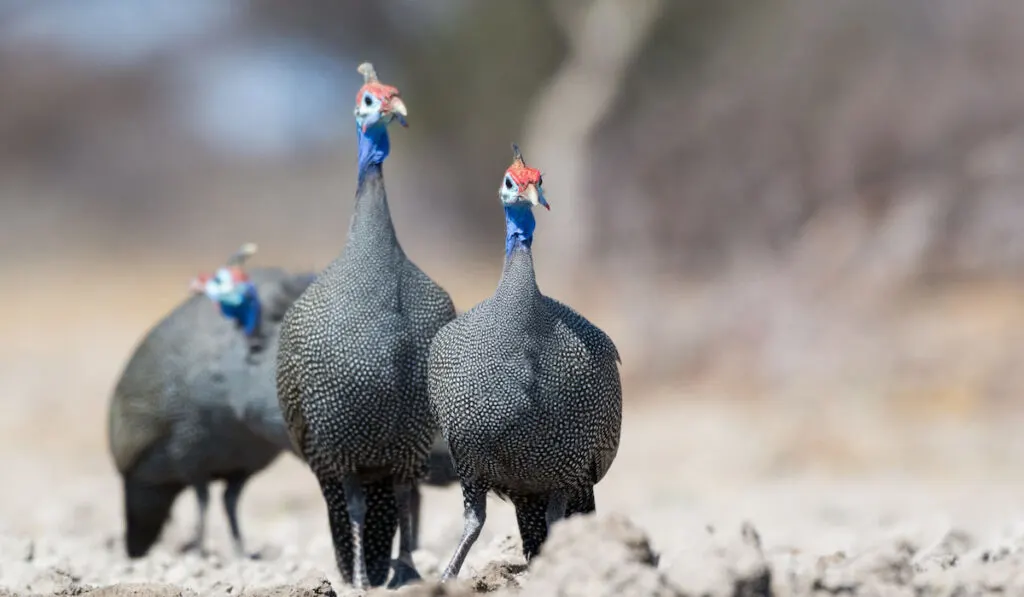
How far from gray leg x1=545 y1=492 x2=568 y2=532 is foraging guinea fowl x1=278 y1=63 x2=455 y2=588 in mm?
762

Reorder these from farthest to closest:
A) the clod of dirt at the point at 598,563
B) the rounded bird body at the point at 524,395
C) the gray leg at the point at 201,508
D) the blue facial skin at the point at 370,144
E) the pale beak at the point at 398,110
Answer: the gray leg at the point at 201,508, the blue facial skin at the point at 370,144, the pale beak at the point at 398,110, the rounded bird body at the point at 524,395, the clod of dirt at the point at 598,563

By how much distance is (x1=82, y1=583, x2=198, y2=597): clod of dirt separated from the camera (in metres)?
5.07

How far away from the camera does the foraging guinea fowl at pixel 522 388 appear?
17.0 ft

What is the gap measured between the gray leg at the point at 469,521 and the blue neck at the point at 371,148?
145 cm

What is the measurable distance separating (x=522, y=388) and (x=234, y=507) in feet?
11.6

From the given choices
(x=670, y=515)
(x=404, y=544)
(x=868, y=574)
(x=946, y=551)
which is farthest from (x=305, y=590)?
(x=670, y=515)

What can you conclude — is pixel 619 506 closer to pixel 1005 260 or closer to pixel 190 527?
pixel 190 527

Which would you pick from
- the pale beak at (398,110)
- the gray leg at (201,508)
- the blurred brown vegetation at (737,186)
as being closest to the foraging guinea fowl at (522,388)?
the pale beak at (398,110)

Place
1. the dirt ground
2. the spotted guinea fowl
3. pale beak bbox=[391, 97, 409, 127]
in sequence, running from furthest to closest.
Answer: the spotted guinea fowl → pale beak bbox=[391, 97, 409, 127] → the dirt ground

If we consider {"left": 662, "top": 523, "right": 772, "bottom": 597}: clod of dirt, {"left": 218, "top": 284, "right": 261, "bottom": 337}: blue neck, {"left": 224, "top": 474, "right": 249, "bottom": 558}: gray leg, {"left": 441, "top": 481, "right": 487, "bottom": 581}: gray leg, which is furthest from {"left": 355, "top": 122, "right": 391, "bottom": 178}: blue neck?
{"left": 224, "top": 474, "right": 249, "bottom": 558}: gray leg

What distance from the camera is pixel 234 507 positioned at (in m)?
Answer: 8.27

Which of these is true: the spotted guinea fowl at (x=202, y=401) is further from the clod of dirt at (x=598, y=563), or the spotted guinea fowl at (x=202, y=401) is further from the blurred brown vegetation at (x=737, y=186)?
the blurred brown vegetation at (x=737, y=186)

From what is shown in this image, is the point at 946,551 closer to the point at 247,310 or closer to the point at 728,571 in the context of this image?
the point at 728,571

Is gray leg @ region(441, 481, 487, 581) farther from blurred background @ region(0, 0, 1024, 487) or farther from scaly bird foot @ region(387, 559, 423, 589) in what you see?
blurred background @ region(0, 0, 1024, 487)
